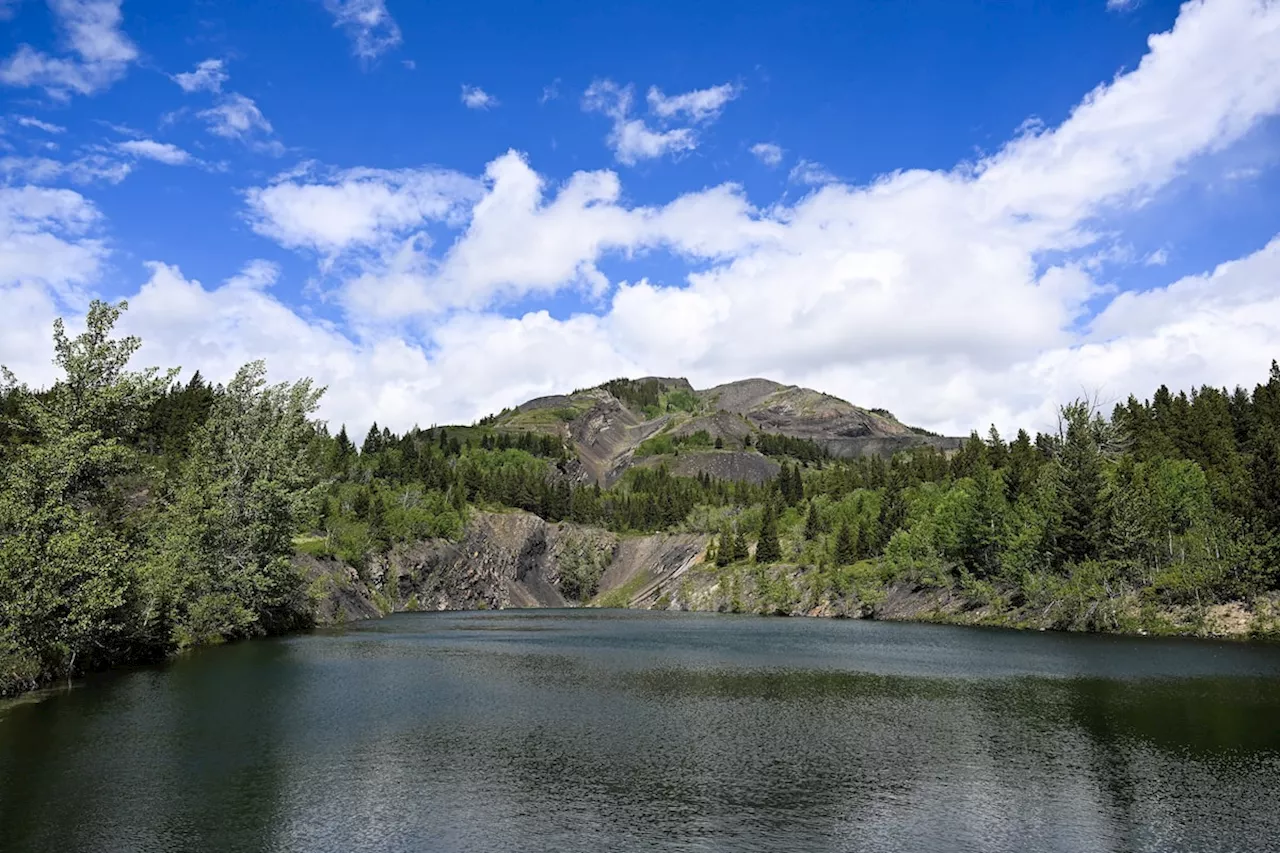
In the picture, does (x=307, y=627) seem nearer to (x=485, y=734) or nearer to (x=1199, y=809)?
(x=485, y=734)

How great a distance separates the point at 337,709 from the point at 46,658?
824 inches

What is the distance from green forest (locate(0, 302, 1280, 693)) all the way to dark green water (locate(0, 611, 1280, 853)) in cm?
Answer: 824

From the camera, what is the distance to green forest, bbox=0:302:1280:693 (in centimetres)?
4931

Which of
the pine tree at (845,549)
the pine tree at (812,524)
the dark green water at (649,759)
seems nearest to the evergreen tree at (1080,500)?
the dark green water at (649,759)

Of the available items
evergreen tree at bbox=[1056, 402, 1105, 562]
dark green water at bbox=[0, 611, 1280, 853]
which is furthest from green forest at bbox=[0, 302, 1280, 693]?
dark green water at bbox=[0, 611, 1280, 853]

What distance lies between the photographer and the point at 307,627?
4218 inches

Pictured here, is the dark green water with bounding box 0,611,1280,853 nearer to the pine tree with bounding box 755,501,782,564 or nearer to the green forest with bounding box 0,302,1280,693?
the green forest with bounding box 0,302,1280,693

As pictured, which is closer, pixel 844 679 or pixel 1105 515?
pixel 844 679

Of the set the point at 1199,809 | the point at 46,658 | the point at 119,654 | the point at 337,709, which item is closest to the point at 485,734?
the point at 337,709

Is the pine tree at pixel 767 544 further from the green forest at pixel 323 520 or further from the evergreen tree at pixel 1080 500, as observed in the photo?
the evergreen tree at pixel 1080 500

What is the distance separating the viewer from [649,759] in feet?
109

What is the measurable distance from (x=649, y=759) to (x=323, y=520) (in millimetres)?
149132

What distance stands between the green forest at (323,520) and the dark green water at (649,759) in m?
8.24

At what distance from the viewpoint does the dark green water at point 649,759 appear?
2416 centimetres
